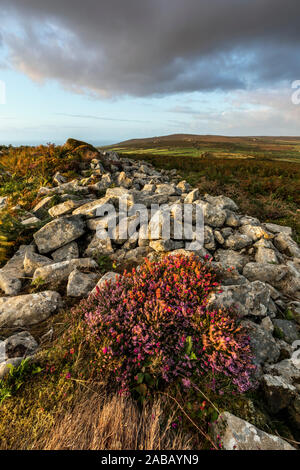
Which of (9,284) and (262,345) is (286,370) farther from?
(9,284)

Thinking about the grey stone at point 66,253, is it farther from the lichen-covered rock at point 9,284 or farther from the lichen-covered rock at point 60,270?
the lichen-covered rock at point 9,284

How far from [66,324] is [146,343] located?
4.80 feet

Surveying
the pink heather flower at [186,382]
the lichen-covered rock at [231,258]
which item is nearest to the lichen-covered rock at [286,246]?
→ the lichen-covered rock at [231,258]

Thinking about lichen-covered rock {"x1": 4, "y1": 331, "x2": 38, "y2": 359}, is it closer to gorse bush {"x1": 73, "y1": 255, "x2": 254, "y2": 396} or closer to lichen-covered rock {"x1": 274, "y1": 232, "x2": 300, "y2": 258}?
gorse bush {"x1": 73, "y1": 255, "x2": 254, "y2": 396}

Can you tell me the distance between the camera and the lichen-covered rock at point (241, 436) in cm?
199

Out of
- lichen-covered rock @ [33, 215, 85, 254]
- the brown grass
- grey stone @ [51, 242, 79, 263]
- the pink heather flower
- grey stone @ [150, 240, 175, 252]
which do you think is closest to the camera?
the brown grass

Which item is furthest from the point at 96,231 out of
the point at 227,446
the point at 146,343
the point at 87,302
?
the point at 227,446

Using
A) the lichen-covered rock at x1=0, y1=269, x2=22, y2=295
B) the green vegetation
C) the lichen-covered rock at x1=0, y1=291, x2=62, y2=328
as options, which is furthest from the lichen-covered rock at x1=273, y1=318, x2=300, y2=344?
the green vegetation

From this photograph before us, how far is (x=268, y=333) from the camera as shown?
10.1 ft

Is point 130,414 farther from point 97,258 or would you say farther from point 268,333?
point 97,258

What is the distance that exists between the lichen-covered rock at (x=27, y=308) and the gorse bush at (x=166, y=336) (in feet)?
2.53

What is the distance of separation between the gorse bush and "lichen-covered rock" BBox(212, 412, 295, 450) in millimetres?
336

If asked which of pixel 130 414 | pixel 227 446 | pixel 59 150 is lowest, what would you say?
pixel 227 446

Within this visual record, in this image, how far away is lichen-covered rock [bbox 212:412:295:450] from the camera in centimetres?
199
